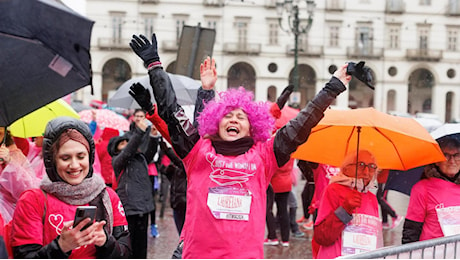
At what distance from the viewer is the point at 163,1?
132 feet

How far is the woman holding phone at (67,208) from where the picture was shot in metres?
2.39

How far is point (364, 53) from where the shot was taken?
140 ft

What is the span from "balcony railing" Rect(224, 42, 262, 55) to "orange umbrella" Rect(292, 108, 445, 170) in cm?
3709

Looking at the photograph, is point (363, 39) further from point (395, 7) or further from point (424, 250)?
point (424, 250)

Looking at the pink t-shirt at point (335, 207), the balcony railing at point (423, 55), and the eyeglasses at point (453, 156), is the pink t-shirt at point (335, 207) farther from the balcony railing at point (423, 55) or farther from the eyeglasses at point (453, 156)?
the balcony railing at point (423, 55)

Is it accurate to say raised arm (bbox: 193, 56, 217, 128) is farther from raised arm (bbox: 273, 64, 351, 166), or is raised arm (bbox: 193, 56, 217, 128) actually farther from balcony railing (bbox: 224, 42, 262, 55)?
balcony railing (bbox: 224, 42, 262, 55)

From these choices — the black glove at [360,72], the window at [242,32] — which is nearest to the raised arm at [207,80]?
the black glove at [360,72]

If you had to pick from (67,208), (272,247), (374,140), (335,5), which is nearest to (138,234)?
(272,247)

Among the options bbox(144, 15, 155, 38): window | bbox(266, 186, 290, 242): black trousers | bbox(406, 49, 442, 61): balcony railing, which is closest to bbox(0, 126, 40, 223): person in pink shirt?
bbox(266, 186, 290, 242): black trousers

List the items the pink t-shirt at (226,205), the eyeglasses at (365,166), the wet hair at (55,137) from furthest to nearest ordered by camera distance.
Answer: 1. the eyeglasses at (365,166)
2. the pink t-shirt at (226,205)
3. the wet hair at (55,137)

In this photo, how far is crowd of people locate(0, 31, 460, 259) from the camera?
255 centimetres

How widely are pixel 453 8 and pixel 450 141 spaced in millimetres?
43100

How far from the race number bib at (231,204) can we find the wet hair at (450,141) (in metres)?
1.67

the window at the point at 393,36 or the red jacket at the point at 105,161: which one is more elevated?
the window at the point at 393,36
